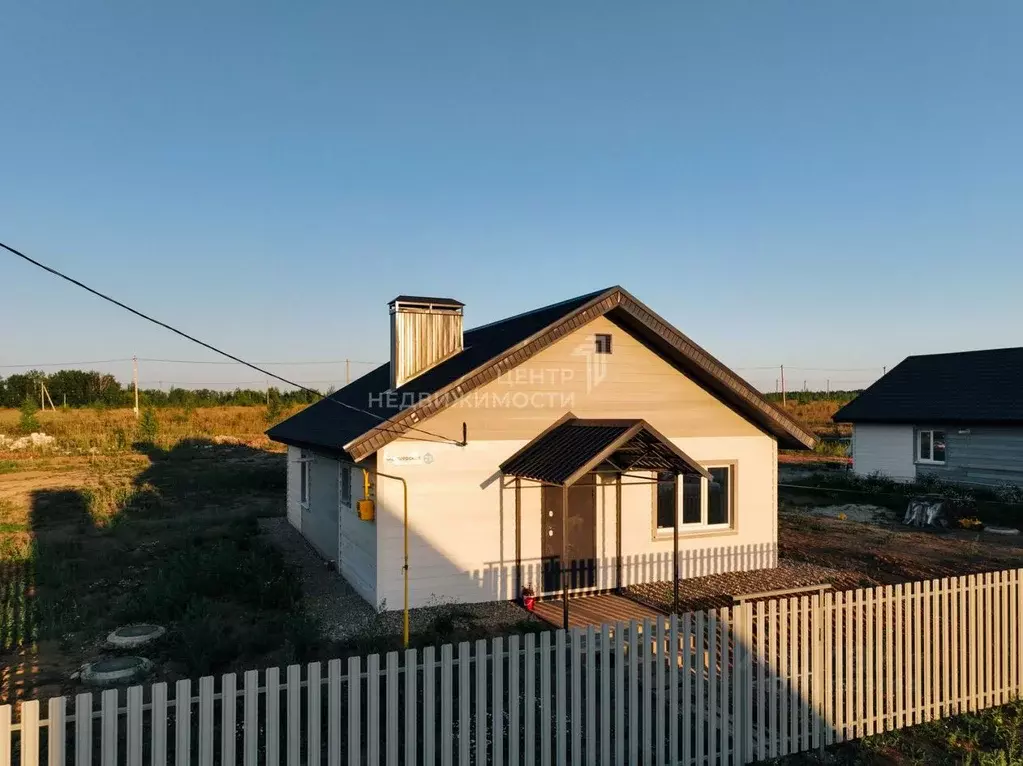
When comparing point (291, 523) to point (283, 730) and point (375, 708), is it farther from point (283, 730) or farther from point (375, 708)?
point (375, 708)

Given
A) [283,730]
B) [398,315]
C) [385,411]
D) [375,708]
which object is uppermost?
[398,315]

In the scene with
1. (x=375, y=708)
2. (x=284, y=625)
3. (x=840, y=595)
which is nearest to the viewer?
(x=375, y=708)

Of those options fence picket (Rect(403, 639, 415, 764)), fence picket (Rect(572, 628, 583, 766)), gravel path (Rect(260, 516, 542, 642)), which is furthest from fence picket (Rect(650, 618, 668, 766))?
gravel path (Rect(260, 516, 542, 642))

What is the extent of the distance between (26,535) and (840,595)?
19.3 m

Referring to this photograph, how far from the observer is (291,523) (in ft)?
62.4

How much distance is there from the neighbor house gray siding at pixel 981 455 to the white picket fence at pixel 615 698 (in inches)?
741

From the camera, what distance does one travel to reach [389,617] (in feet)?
33.6

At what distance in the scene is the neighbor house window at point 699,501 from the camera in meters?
12.9

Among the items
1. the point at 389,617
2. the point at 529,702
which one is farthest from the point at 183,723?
the point at 389,617

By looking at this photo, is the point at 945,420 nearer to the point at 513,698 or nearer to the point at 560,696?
the point at 560,696

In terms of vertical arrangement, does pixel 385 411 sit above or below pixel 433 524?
above

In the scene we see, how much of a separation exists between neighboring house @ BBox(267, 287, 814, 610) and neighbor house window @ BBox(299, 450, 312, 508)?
6.92 ft

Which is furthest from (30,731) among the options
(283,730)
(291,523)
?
(291,523)

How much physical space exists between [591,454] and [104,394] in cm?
7925
